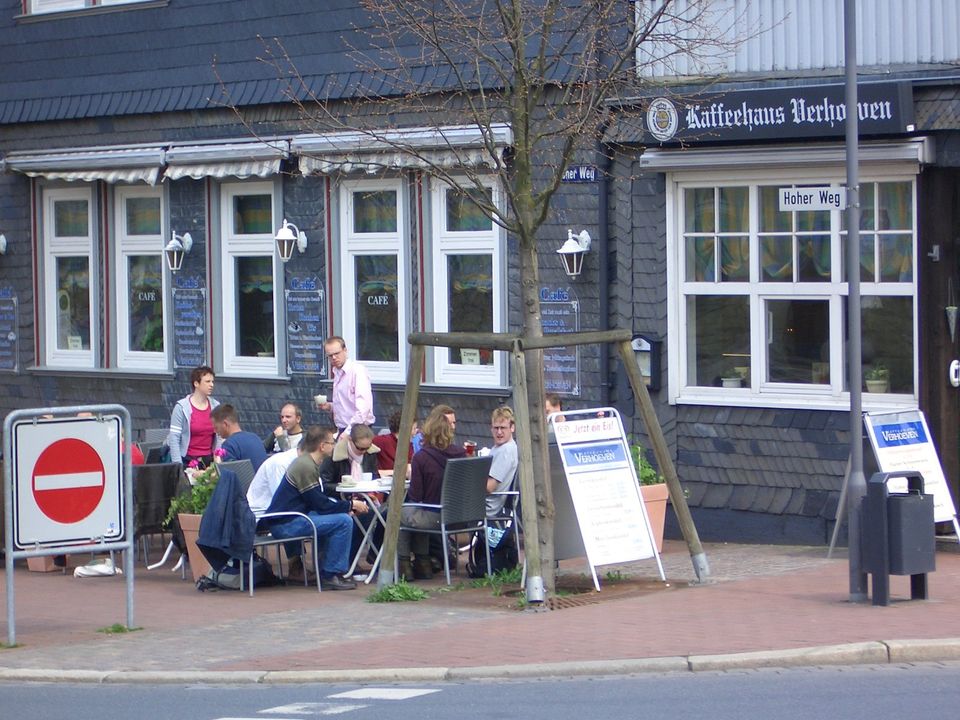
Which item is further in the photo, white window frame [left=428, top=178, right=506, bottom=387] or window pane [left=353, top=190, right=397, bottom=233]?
window pane [left=353, top=190, right=397, bottom=233]

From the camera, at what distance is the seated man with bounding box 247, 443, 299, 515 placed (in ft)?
41.1

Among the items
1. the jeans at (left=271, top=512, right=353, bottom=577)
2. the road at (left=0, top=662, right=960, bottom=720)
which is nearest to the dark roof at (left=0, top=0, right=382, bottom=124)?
the jeans at (left=271, top=512, right=353, bottom=577)

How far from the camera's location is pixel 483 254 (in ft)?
52.2

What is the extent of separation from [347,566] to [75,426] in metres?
2.92

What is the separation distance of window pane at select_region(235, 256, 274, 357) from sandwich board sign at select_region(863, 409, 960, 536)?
7674mm

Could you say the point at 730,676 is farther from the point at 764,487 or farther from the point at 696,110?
the point at 696,110

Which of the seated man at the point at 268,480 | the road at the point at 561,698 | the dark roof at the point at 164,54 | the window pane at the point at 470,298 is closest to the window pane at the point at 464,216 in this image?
the window pane at the point at 470,298

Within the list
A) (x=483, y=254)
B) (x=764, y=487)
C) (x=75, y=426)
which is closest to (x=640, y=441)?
(x=764, y=487)

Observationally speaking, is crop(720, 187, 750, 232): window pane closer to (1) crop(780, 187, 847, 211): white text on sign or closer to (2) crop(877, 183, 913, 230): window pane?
(2) crop(877, 183, 913, 230): window pane

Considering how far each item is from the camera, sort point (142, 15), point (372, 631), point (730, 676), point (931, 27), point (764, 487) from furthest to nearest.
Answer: point (142, 15), point (764, 487), point (931, 27), point (372, 631), point (730, 676)

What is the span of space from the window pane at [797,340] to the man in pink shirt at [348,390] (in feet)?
12.5

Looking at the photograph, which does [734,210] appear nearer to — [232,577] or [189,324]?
[232,577]

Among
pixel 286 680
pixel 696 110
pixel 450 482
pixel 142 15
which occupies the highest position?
pixel 142 15

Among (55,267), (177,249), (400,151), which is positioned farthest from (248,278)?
(400,151)
